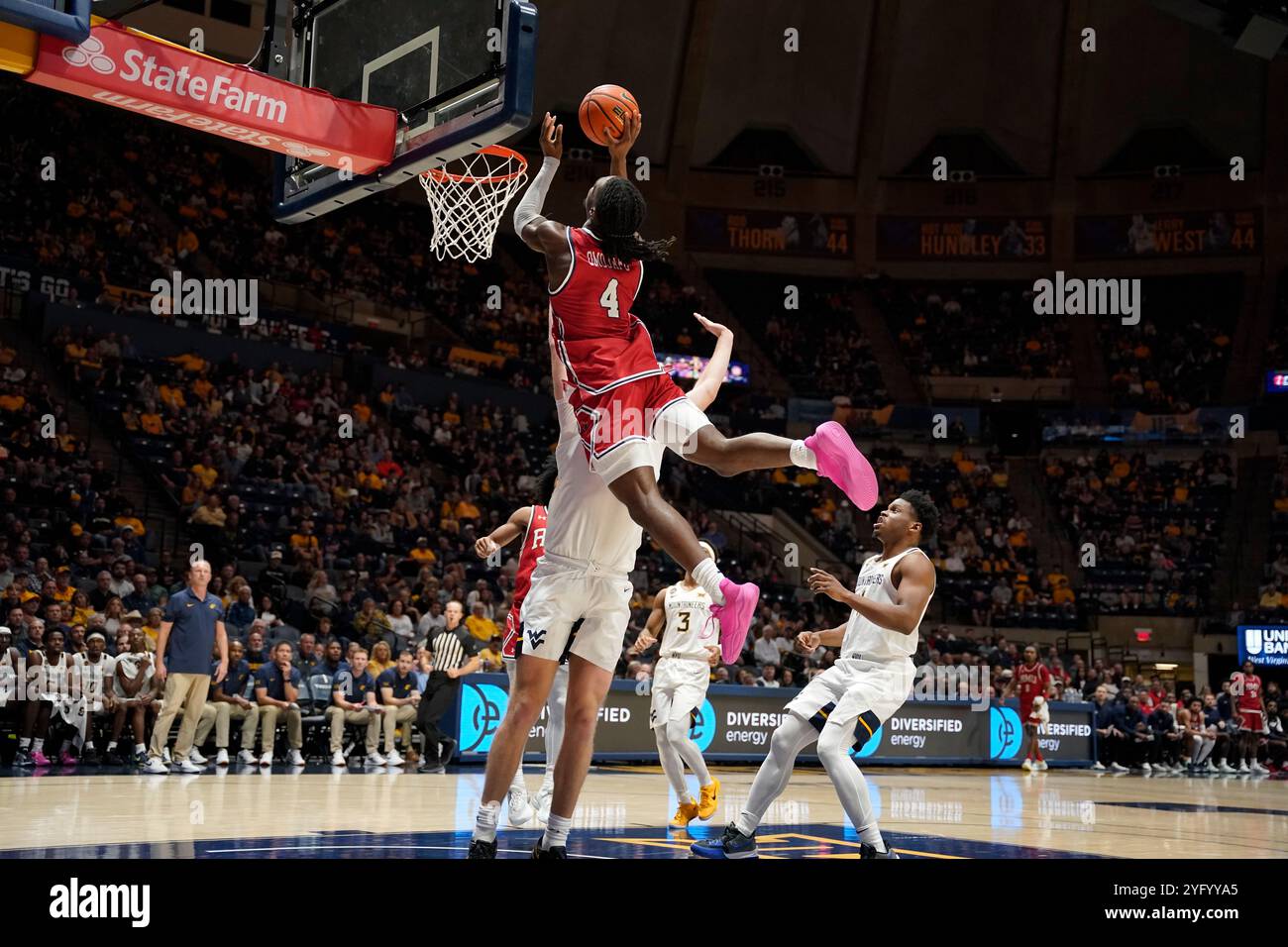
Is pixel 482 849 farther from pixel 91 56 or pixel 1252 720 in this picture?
pixel 1252 720

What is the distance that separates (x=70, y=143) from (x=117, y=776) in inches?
710

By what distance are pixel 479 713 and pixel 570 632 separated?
998cm

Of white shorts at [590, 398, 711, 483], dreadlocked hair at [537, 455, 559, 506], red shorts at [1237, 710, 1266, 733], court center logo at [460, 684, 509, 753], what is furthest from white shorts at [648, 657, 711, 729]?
red shorts at [1237, 710, 1266, 733]

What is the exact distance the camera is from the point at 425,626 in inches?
657

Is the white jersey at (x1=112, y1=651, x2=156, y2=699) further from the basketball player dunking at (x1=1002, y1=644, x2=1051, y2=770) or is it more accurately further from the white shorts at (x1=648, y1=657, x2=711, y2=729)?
the basketball player dunking at (x1=1002, y1=644, x2=1051, y2=770)

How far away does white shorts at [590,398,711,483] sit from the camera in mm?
4855

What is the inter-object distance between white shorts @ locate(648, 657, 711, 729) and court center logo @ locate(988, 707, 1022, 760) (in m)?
11.8

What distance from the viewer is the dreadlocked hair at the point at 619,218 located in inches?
207

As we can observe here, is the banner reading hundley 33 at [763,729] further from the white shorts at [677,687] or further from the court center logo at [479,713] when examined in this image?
the white shorts at [677,687]

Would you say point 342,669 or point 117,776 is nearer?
point 117,776

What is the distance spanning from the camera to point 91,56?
738cm

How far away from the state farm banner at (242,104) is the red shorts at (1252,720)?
744 inches
